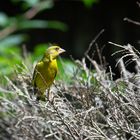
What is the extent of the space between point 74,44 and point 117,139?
5.41 metres

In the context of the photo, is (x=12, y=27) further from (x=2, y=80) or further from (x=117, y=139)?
(x=117, y=139)

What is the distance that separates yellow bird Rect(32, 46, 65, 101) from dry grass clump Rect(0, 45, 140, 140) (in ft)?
0.16

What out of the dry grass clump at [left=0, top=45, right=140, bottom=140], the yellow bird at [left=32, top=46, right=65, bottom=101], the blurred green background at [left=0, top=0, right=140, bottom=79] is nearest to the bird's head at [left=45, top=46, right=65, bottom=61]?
the yellow bird at [left=32, top=46, right=65, bottom=101]

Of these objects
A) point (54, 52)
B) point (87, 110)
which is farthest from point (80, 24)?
point (87, 110)

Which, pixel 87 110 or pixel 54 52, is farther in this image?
pixel 54 52

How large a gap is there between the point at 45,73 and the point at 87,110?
2.26 feet

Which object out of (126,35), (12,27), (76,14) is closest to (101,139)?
(12,27)

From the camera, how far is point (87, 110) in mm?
2496

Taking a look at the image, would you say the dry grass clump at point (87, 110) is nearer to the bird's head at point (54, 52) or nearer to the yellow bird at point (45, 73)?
the yellow bird at point (45, 73)

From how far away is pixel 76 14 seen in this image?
26.8 feet

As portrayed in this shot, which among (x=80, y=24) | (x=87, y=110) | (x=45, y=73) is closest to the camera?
(x=87, y=110)

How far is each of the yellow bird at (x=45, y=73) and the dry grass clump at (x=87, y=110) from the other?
5 centimetres

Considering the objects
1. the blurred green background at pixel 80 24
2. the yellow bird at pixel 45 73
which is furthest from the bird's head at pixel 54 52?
the blurred green background at pixel 80 24

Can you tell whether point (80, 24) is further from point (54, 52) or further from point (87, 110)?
point (87, 110)
